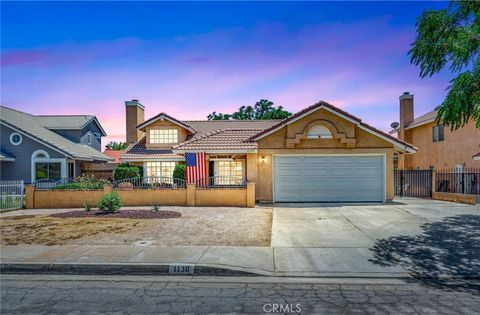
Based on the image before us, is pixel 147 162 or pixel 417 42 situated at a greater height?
pixel 417 42

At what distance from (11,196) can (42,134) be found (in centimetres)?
1260

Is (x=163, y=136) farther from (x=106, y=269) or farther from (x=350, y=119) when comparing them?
(x=106, y=269)

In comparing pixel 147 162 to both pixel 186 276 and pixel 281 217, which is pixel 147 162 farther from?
pixel 186 276

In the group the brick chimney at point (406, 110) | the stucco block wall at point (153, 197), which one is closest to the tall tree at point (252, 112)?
the brick chimney at point (406, 110)

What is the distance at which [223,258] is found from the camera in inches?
300

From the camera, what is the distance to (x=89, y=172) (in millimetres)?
32281

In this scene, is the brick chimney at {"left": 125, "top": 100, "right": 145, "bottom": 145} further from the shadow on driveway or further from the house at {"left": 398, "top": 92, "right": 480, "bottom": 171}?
the shadow on driveway

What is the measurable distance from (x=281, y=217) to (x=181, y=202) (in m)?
5.69

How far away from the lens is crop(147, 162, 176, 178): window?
2581 centimetres

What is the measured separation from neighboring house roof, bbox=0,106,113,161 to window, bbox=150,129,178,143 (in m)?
6.17

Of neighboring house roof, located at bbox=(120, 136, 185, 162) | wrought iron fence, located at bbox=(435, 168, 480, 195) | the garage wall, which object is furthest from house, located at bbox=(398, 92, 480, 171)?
neighboring house roof, located at bbox=(120, 136, 185, 162)

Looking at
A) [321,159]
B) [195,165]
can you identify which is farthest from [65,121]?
[321,159]

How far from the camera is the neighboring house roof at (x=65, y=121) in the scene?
31.5 m

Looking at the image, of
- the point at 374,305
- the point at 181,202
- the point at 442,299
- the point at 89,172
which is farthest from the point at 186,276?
the point at 89,172
